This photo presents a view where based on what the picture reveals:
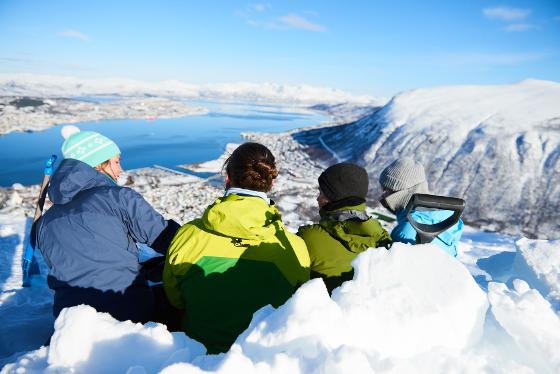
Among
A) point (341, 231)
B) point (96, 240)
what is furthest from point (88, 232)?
point (341, 231)

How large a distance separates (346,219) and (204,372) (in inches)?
54.7

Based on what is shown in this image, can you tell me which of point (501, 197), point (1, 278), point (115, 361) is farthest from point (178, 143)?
point (115, 361)

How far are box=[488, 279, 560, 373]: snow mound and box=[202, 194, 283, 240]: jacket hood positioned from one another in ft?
4.28

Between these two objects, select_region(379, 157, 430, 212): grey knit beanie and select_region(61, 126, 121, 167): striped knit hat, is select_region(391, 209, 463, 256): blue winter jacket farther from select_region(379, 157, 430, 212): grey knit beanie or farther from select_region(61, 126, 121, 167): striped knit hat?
select_region(61, 126, 121, 167): striped knit hat

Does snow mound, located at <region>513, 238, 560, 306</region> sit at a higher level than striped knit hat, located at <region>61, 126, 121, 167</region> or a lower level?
lower

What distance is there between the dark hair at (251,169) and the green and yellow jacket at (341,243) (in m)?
0.49

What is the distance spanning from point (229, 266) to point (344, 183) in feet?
3.12

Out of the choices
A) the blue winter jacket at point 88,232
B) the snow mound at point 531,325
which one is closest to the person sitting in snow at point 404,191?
the snow mound at point 531,325

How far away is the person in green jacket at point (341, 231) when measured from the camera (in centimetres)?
216

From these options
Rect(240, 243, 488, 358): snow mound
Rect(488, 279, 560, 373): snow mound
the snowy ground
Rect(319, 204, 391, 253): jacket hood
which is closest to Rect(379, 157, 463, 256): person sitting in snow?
Rect(319, 204, 391, 253): jacket hood

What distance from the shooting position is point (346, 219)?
2.22 meters

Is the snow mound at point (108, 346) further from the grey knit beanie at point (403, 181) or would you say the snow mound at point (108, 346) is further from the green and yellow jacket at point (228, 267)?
the grey knit beanie at point (403, 181)

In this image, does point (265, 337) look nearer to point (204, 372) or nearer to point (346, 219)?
point (204, 372)

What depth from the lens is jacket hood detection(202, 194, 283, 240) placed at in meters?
1.79
